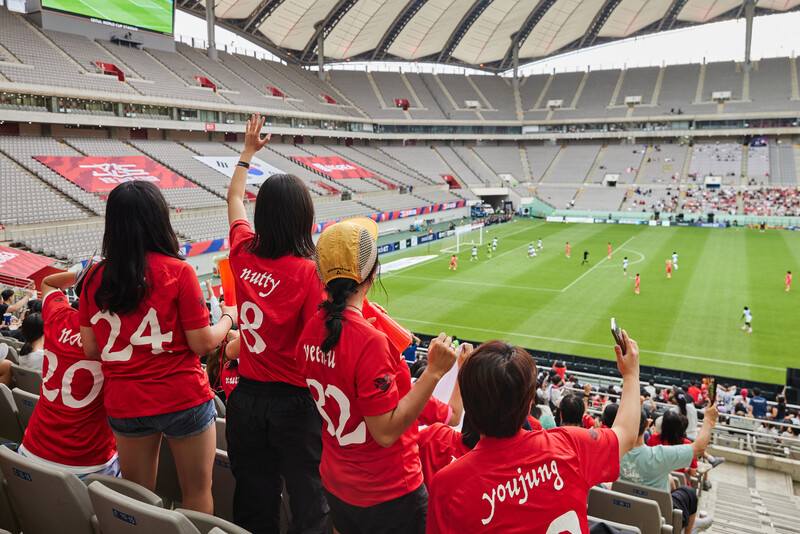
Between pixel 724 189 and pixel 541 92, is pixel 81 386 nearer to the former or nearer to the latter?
pixel 724 189

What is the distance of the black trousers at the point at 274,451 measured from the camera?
346 centimetres

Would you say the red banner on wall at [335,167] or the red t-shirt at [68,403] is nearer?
the red t-shirt at [68,403]

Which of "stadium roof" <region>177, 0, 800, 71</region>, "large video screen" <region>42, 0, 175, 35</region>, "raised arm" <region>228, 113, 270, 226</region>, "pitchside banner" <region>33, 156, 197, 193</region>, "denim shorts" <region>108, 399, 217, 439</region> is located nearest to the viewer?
"denim shorts" <region>108, 399, 217, 439</region>

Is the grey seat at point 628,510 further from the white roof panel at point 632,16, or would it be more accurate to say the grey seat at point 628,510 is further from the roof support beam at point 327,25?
the white roof panel at point 632,16

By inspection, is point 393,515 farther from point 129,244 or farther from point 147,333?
point 129,244

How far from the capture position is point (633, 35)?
77.1m

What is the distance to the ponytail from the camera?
2857mm

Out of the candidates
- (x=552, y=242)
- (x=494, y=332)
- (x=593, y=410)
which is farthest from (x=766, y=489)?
(x=552, y=242)

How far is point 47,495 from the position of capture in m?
3.59

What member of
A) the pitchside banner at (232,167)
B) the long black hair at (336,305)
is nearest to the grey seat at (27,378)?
the long black hair at (336,305)

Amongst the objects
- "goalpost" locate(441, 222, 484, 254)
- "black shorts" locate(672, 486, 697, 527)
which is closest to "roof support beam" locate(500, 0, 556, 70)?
"goalpost" locate(441, 222, 484, 254)

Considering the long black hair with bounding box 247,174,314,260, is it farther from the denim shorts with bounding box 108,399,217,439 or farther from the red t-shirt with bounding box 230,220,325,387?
the denim shorts with bounding box 108,399,217,439

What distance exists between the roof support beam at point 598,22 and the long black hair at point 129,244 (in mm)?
77142

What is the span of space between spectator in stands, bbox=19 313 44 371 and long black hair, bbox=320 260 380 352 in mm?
4963
